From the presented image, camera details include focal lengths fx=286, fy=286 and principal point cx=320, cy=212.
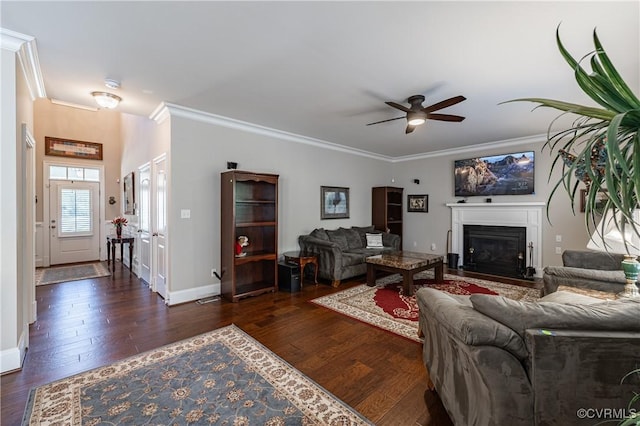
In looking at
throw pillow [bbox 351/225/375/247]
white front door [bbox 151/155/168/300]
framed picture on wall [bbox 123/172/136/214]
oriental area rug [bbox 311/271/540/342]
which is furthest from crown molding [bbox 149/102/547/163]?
oriental area rug [bbox 311/271/540/342]

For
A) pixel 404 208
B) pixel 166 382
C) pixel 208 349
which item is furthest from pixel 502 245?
pixel 166 382

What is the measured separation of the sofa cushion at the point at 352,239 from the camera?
585 centimetres

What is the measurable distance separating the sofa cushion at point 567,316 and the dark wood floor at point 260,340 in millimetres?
890

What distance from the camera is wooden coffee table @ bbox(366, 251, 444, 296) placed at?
4.18 meters

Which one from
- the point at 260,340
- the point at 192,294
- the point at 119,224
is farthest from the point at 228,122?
the point at 119,224

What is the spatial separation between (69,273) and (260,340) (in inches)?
208

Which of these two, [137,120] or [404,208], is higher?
[137,120]

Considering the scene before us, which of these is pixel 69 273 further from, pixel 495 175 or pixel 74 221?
pixel 495 175

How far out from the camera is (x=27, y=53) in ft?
8.13

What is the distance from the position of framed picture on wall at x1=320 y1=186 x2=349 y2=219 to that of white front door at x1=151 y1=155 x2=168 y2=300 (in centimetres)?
286

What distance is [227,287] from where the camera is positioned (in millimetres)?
4117

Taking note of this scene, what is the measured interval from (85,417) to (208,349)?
961 millimetres

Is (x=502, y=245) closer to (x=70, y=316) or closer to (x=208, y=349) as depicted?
(x=208, y=349)

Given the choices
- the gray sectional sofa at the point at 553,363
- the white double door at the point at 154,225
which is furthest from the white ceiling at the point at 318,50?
the gray sectional sofa at the point at 553,363
